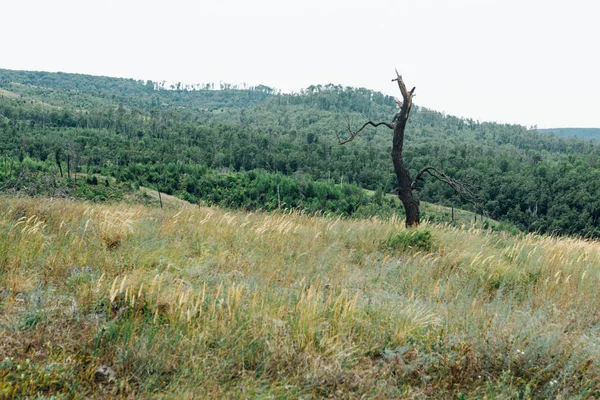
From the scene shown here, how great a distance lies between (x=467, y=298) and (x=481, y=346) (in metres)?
1.44

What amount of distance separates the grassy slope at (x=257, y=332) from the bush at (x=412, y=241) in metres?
1.60

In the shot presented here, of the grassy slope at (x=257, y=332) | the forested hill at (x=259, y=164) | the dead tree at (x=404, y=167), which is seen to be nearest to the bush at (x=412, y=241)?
the dead tree at (x=404, y=167)

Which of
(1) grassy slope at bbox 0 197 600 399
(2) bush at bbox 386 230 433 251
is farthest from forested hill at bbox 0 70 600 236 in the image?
(1) grassy slope at bbox 0 197 600 399

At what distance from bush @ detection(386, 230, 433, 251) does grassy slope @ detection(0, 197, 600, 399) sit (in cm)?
160

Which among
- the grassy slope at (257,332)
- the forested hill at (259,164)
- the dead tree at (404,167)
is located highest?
the dead tree at (404,167)

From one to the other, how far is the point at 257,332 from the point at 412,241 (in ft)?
14.1

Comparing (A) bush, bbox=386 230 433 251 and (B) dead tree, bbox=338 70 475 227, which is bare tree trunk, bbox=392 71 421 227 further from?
(A) bush, bbox=386 230 433 251

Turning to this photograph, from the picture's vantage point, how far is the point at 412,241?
675 centimetres

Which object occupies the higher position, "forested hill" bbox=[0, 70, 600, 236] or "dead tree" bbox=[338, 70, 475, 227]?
"dead tree" bbox=[338, 70, 475, 227]

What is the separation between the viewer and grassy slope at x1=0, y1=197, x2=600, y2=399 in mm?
2629

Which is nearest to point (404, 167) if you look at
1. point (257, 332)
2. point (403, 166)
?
point (403, 166)

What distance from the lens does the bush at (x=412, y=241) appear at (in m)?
6.65

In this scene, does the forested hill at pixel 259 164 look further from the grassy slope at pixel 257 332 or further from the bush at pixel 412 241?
the grassy slope at pixel 257 332

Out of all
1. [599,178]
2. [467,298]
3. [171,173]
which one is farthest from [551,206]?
[467,298]
